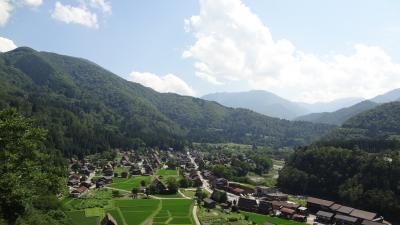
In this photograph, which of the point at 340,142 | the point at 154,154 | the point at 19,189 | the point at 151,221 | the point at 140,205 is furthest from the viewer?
the point at 154,154

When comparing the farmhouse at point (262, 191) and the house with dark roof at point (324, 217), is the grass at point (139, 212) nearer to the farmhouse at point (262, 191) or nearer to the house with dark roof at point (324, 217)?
the farmhouse at point (262, 191)

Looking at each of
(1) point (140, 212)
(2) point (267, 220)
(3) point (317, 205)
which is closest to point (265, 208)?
(2) point (267, 220)

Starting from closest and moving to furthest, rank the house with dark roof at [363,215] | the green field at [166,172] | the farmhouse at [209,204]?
the house with dark roof at [363,215], the farmhouse at [209,204], the green field at [166,172]

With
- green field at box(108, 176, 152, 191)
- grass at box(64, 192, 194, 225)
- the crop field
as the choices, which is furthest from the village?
grass at box(64, 192, 194, 225)

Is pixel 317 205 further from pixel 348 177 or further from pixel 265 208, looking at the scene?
pixel 348 177

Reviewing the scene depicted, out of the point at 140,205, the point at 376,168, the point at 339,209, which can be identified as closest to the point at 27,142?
the point at 140,205

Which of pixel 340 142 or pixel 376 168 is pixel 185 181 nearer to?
pixel 376 168

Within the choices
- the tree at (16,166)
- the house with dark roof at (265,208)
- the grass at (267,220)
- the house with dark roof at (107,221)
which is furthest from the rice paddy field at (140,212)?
the tree at (16,166)
